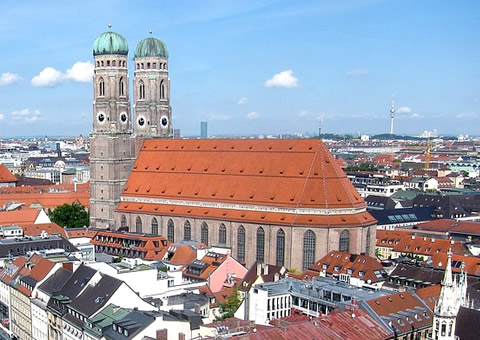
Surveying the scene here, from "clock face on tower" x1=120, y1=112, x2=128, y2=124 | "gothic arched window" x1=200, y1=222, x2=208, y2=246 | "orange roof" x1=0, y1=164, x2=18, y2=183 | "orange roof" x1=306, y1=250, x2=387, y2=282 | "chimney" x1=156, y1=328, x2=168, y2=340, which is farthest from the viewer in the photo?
"orange roof" x1=0, y1=164, x2=18, y2=183

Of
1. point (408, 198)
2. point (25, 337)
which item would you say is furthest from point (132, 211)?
point (408, 198)

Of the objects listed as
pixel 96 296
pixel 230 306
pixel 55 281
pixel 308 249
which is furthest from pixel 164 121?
pixel 96 296

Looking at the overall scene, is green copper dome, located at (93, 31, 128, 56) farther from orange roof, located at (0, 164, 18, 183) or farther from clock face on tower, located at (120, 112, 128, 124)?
orange roof, located at (0, 164, 18, 183)

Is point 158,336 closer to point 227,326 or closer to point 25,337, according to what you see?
point 227,326

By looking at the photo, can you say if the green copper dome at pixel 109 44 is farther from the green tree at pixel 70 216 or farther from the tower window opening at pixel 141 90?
the green tree at pixel 70 216

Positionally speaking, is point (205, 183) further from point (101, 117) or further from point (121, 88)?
point (121, 88)

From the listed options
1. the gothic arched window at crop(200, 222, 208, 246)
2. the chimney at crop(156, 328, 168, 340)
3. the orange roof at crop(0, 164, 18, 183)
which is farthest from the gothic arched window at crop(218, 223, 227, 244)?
the orange roof at crop(0, 164, 18, 183)
